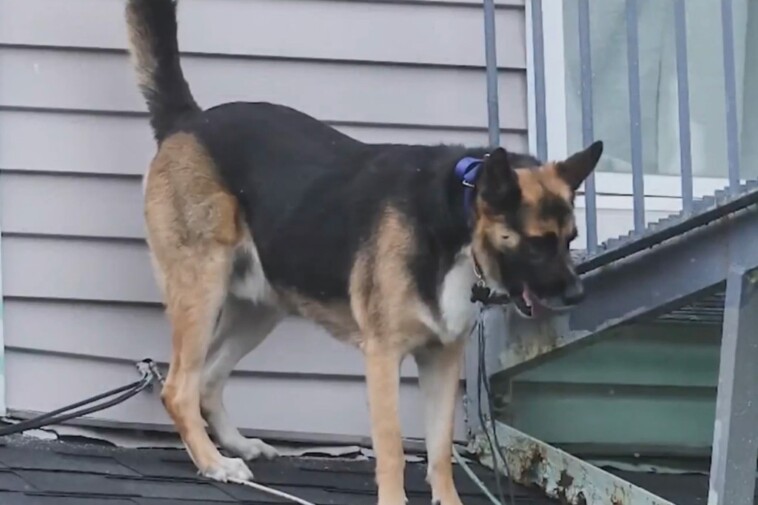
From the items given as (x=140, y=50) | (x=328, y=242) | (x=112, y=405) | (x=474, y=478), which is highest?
(x=140, y=50)

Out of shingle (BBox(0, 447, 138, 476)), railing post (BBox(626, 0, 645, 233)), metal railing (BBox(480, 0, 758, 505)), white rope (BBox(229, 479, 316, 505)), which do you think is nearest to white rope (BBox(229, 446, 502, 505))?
white rope (BBox(229, 479, 316, 505))

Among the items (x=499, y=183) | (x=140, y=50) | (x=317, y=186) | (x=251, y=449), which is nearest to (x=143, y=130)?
(x=140, y=50)

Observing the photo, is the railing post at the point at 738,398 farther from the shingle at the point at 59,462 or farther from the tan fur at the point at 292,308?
the shingle at the point at 59,462

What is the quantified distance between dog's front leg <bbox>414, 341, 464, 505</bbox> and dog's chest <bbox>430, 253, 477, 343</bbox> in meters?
0.21

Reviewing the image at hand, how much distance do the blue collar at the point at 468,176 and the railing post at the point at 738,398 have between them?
713 millimetres

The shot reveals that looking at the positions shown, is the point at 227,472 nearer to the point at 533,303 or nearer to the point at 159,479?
the point at 159,479

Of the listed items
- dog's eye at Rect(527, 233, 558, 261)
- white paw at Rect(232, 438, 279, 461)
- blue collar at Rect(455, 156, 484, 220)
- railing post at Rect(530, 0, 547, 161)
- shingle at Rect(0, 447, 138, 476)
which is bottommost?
white paw at Rect(232, 438, 279, 461)

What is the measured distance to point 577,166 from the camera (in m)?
3.52

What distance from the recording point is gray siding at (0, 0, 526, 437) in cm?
441

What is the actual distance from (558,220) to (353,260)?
29.1 inches

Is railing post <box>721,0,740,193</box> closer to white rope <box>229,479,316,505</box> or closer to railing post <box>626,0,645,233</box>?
railing post <box>626,0,645,233</box>

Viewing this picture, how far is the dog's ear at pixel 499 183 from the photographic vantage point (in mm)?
3283

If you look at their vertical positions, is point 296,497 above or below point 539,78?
below

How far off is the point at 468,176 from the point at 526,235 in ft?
0.89
